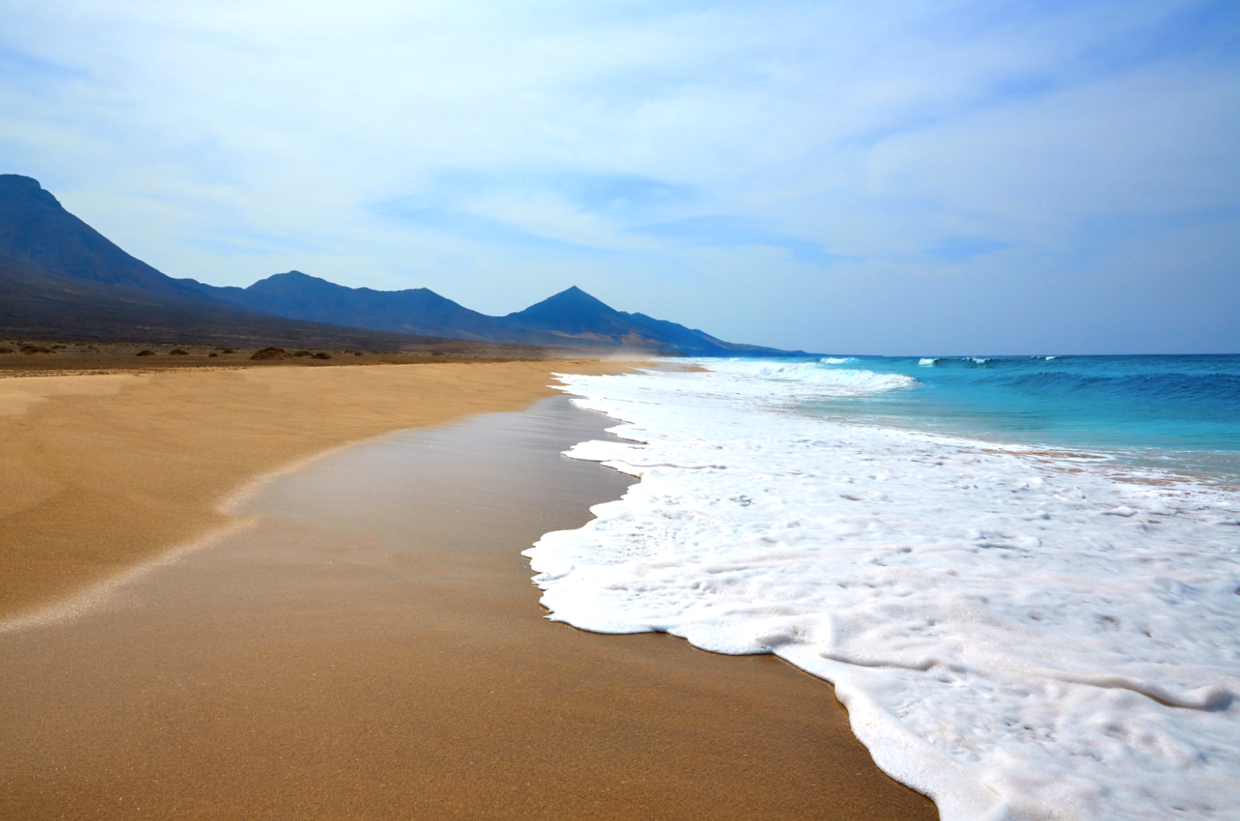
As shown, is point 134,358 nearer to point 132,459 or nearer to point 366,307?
point 132,459

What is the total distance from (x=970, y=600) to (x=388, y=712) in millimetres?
2687

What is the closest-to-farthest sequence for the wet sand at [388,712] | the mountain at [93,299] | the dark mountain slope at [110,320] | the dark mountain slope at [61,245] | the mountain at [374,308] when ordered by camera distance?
1. the wet sand at [388,712]
2. the dark mountain slope at [110,320]
3. the mountain at [93,299]
4. the dark mountain slope at [61,245]
5. the mountain at [374,308]

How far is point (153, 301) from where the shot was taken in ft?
257

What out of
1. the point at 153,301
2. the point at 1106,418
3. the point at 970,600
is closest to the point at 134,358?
the point at 970,600

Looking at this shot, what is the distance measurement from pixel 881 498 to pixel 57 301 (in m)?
78.6

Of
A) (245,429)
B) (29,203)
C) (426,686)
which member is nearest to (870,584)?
(426,686)

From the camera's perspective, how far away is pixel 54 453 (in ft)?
13.5

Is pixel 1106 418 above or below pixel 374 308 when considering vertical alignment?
below

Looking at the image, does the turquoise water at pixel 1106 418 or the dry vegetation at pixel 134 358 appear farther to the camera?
the dry vegetation at pixel 134 358

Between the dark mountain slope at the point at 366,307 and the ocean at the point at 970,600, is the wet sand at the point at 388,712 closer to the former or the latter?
the ocean at the point at 970,600

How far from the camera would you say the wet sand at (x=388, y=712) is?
5.09 feet

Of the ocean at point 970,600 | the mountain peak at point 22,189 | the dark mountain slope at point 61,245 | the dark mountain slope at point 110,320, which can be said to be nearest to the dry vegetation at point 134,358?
the ocean at point 970,600

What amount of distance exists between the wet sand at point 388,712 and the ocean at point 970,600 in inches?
10.3

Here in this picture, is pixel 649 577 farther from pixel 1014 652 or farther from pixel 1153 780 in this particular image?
pixel 1153 780
